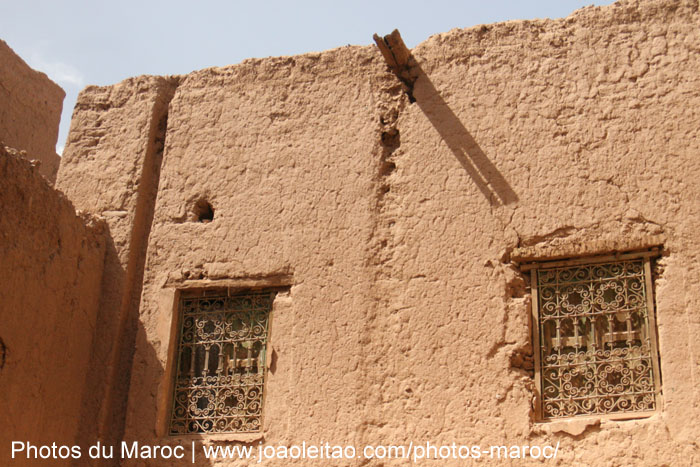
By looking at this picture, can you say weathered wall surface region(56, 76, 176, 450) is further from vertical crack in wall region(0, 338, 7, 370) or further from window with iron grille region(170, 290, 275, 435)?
vertical crack in wall region(0, 338, 7, 370)

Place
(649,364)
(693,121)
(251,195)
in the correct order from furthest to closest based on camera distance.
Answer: (251,195) → (693,121) → (649,364)

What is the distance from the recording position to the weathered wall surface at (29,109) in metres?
7.52

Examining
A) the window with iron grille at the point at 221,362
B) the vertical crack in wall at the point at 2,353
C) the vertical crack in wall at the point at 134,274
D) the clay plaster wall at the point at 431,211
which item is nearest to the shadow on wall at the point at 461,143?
the clay plaster wall at the point at 431,211

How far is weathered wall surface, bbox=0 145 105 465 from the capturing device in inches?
201

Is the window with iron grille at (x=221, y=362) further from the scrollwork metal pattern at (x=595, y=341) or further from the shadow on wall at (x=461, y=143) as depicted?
the scrollwork metal pattern at (x=595, y=341)

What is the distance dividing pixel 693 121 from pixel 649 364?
141 cm

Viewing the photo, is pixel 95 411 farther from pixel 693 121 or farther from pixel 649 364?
pixel 693 121

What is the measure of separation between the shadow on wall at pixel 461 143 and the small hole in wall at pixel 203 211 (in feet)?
5.08

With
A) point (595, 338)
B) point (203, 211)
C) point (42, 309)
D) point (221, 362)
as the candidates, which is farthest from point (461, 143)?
point (42, 309)

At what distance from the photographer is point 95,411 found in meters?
5.73

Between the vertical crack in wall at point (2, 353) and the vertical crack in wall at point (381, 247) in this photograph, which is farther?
the vertical crack in wall at point (381, 247)

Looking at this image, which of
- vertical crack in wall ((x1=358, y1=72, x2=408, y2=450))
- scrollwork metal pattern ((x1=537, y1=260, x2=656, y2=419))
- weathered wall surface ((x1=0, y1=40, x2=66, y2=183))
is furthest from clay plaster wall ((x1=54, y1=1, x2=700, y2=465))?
weathered wall surface ((x1=0, y1=40, x2=66, y2=183))

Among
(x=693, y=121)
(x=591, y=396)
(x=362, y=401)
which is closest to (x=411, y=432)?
(x=362, y=401)

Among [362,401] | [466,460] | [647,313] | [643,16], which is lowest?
[466,460]
